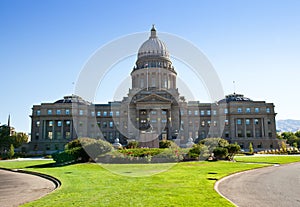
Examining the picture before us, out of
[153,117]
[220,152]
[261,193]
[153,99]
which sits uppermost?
[153,99]

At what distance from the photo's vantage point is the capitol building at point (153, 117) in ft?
275

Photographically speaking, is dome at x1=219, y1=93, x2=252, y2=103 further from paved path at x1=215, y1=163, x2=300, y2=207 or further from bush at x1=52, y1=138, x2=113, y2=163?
paved path at x1=215, y1=163, x2=300, y2=207

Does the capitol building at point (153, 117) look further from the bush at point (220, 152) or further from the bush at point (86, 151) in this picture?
the bush at point (86, 151)

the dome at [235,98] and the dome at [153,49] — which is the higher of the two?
the dome at [153,49]

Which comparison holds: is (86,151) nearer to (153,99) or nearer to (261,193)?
(261,193)

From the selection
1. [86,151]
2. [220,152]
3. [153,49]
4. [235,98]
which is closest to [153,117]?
[153,49]

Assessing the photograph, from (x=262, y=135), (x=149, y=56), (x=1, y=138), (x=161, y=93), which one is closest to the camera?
(x=1, y=138)

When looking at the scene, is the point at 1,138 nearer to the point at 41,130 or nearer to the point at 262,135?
the point at 41,130

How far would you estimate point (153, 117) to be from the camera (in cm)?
8250

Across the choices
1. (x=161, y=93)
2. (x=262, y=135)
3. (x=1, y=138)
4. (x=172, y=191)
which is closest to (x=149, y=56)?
(x=161, y=93)

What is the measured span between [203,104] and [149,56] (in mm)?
27954

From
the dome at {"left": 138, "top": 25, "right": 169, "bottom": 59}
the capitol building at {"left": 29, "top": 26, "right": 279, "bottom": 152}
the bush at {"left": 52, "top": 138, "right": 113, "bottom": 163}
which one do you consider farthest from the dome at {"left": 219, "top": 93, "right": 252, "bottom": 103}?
the bush at {"left": 52, "top": 138, "right": 113, "bottom": 163}

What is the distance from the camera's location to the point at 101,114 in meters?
94.2

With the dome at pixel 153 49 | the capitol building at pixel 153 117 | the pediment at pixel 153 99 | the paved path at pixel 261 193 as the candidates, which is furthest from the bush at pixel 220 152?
the dome at pixel 153 49
